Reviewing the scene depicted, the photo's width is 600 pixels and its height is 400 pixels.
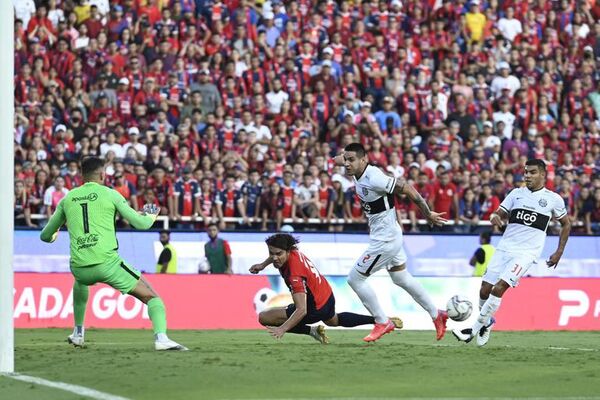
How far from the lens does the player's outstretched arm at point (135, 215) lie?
13.8 metres

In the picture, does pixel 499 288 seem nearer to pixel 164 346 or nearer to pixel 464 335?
pixel 464 335

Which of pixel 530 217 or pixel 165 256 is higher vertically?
pixel 530 217

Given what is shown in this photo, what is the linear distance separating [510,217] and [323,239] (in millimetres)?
10339

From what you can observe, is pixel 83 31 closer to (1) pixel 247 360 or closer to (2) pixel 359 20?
(2) pixel 359 20

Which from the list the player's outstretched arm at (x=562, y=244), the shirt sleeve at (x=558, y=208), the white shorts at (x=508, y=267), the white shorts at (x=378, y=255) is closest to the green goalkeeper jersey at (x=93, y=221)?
the white shorts at (x=378, y=255)

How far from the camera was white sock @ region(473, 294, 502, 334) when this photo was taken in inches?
635

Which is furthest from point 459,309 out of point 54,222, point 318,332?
point 54,222

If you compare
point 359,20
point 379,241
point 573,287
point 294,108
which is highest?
point 359,20

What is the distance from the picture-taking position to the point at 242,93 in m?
30.0

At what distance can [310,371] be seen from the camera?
1197cm

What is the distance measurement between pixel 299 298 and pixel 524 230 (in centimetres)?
362

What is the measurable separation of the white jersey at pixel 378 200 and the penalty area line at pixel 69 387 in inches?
231

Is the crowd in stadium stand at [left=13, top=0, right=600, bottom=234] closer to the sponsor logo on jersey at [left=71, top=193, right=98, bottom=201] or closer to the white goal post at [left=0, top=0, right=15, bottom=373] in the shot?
the sponsor logo on jersey at [left=71, top=193, right=98, bottom=201]

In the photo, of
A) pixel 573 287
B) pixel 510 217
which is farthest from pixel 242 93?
pixel 510 217
